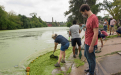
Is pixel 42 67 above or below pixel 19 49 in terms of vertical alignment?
below

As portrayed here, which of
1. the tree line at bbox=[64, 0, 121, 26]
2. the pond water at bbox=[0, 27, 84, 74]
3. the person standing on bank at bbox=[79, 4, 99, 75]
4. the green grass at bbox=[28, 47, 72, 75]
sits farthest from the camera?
the tree line at bbox=[64, 0, 121, 26]

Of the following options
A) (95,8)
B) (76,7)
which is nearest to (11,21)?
(76,7)

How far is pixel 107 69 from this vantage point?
262 centimetres

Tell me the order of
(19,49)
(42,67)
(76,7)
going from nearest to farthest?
1. (42,67)
2. (19,49)
3. (76,7)

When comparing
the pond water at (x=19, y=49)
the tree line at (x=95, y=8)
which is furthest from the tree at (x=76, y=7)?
the pond water at (x=19, y=49)

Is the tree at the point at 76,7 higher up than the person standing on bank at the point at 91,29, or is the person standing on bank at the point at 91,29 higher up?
the tree at the point at 76,7

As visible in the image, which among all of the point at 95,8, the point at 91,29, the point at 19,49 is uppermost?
the point at 95,8

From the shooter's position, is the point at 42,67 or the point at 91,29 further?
the point at 42,67

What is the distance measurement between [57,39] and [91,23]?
1.65 metres

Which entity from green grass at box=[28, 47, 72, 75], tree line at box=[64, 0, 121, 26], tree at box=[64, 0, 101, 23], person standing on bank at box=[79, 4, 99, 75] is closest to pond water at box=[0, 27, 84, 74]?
green grass at box=[28, 47, 72, 75]

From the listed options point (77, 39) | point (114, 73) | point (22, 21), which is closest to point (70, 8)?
point (77, 39)

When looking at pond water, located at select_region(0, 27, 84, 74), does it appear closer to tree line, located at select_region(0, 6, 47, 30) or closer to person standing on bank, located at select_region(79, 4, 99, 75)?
person standing on bank, located at select_region(79, 4, 99, 75)

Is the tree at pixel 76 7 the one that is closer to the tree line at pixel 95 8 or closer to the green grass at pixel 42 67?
the tree line at pixel 95 8

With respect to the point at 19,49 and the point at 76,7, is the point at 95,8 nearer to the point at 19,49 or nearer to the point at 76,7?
the point at 76,7
